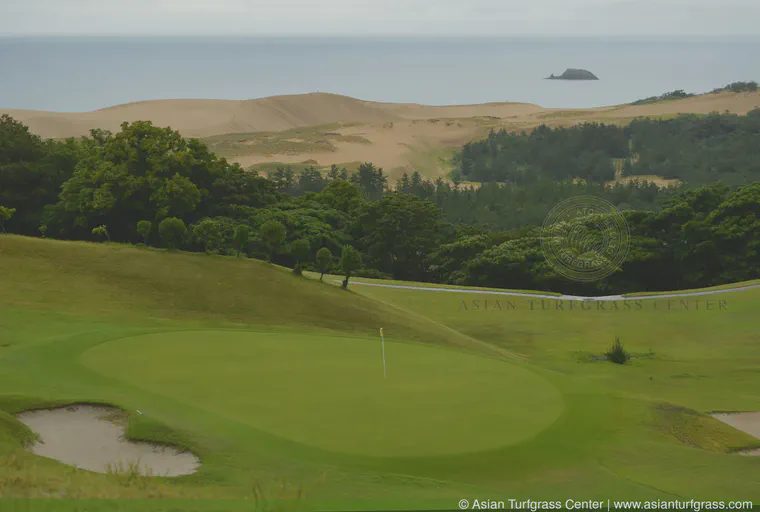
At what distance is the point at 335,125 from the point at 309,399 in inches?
6539

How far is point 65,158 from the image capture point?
43.2 meters

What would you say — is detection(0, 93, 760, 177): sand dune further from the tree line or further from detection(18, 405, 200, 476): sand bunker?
detection(18, 405, 200, 476): sand bunker

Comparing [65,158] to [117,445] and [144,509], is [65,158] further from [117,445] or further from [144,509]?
[144,509]

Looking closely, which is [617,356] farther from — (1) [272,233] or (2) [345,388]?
(2) [345,388]

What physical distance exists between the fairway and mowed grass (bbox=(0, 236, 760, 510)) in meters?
0.04

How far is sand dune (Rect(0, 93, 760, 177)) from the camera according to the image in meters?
146

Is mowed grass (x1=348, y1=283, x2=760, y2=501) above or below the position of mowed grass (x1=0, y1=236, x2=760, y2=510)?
below

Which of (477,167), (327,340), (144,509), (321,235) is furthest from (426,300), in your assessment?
(477,167)

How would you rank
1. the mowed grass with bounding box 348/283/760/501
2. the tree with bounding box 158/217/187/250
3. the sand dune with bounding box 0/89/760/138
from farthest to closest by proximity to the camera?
the sand dune with bounding box 0/89/760/138 → the tree with bounding box 158/217/187/250 → the mowed grass with bounding box 348/283/760/501

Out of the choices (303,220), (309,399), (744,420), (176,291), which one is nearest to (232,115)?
(303,220)

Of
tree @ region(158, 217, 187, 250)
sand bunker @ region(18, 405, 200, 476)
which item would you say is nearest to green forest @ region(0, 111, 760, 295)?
tree @ region(158, 217, 187, 250)

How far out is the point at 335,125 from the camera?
176000 mm

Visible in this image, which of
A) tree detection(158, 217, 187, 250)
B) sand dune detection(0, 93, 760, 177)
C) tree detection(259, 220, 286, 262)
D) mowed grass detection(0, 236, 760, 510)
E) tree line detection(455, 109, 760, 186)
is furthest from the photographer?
sand dune detection(0, 93, 760, 177)

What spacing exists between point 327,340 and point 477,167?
114m
